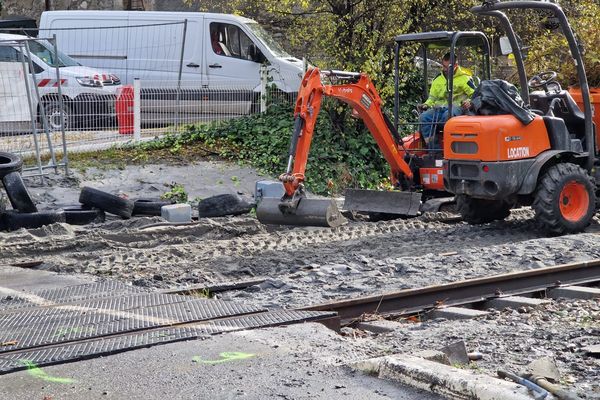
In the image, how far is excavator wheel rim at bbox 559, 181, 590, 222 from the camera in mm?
12953

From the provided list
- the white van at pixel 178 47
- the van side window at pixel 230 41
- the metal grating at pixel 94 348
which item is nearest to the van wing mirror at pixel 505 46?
the metal grating at pixel 94 348

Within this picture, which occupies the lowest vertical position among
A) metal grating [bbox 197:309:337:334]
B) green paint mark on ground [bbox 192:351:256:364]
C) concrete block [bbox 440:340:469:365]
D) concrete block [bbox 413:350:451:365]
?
metal grating [bbox 197:309:337:334]

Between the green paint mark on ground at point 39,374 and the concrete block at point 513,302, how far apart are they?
4490 millimetres

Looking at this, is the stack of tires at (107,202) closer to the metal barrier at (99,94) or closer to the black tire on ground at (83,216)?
the black tire on ground at (83,216)

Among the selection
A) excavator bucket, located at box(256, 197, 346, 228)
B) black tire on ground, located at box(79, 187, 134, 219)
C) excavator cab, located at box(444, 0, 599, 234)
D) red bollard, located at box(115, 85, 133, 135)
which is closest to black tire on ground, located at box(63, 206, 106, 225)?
black tire on ground, located at box(79, 187, 134, 219)

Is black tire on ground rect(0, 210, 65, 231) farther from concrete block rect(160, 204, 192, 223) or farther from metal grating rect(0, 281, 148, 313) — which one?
metal grating rect(0, 281, 148, 313)

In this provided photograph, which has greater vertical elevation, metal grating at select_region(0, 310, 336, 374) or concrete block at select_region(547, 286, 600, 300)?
metal grating at select_region(0, 310, 336, 374)

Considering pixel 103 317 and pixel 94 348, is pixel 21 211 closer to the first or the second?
pixel 103 317

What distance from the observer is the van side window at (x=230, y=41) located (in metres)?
21.4

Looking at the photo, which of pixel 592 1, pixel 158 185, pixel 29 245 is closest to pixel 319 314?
pixel 29 245

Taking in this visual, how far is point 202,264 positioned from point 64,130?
6.54m

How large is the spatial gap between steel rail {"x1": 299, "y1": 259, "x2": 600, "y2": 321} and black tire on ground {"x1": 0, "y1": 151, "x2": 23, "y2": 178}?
7.14 m

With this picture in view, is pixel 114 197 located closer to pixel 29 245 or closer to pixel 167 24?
pixel 29 245

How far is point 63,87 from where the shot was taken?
18.6m
